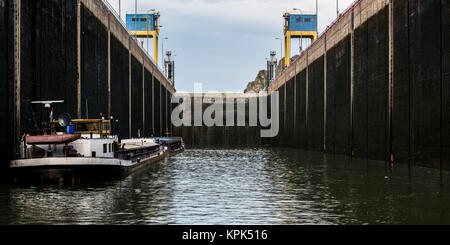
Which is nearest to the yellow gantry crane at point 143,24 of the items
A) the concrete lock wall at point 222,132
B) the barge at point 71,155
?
the concrete lock wall at point 222,132

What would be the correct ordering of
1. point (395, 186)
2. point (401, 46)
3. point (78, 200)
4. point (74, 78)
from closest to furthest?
point (78, 200) → point (395, 186) → point (401, 46) → point (74, 78)

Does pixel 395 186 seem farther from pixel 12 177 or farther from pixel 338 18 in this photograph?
pixel 338 18

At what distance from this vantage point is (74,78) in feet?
128

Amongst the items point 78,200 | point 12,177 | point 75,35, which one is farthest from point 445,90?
point 75,35

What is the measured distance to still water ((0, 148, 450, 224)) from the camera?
15703 millimetres

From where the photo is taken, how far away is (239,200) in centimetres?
1978

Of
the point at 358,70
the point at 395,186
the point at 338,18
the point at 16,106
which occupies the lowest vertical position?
the point at 395,186

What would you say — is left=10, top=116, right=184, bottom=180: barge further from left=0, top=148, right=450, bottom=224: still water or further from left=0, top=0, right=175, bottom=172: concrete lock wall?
left=0, top=0, right=175, bottom=172: concrete lock wall

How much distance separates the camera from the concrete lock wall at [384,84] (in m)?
29.5

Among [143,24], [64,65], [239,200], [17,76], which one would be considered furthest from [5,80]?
[143,24]

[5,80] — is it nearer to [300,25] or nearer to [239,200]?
[239,200]

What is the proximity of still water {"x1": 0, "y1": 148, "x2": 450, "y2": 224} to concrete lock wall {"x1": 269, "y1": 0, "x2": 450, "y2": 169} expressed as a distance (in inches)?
147

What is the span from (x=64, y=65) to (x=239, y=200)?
2214 cm

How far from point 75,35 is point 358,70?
914 inches
